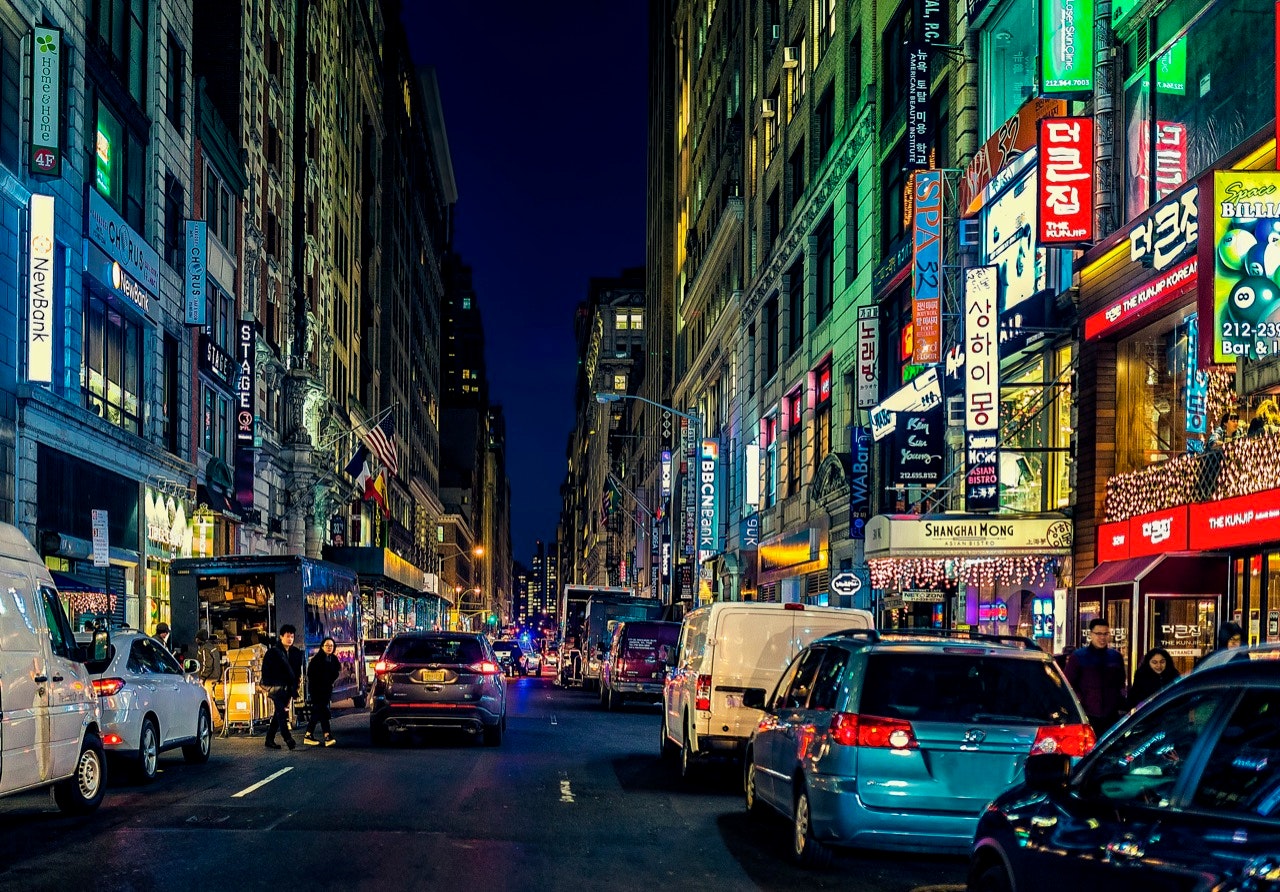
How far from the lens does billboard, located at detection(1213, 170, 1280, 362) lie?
15.8m

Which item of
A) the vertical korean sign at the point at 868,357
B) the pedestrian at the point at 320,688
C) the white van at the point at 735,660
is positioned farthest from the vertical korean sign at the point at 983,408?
the pedestrian at the point at 320,688

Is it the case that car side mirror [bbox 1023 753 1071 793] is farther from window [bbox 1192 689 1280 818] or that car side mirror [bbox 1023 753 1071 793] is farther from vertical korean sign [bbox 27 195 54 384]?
vertical korean sign [bbox 27 195 54 384]

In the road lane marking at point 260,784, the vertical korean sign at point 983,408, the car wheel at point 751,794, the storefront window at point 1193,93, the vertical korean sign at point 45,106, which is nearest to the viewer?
the car wheel at point 751,794

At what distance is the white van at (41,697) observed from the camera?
1235 cm

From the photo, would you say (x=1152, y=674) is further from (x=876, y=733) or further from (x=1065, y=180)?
(x=1065, y=180)

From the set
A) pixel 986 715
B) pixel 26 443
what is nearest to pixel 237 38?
pixel 26 443

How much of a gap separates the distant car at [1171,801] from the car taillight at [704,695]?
34.2ft

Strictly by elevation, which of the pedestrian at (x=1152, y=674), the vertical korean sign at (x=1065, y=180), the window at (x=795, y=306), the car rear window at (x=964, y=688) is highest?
the window at (x=795, y=306)

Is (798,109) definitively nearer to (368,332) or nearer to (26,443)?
(26,443)

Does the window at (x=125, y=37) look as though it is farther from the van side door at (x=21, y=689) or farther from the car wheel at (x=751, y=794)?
the car wheel at (x=751, y=794)

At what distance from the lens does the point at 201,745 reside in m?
19.9

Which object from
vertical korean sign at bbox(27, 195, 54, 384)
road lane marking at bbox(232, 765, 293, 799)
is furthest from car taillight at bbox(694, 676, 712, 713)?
vertical korean sign at bbox(27, 195, 54, 384)

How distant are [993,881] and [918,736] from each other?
3.61m

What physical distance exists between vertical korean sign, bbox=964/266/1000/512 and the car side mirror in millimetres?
18372
